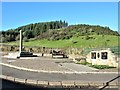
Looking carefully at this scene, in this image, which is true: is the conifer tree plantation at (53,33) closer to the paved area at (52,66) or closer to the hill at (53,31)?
the hill at (53,31)

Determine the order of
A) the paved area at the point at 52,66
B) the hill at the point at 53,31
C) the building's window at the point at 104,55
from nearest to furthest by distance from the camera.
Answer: the paved area at the point at 52,66 → the building's window at the point at 104,55 → the hill at the point at 53,31

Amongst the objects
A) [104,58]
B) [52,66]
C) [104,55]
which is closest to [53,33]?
[104,55]

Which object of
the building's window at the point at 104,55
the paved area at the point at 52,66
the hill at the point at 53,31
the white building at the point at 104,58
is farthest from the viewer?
the hill at the point at 53,31

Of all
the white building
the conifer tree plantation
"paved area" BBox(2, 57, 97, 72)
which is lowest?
"paved area" BBox(2, 57, 97, 72)

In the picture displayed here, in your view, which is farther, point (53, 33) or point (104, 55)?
point (53, 33)

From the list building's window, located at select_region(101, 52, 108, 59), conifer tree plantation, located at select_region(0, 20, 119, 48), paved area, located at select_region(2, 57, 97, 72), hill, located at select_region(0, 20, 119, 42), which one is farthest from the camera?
hill, located at select_region(0, 20, 119, 42)

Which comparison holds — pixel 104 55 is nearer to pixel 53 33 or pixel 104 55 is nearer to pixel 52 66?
pixel 52 66

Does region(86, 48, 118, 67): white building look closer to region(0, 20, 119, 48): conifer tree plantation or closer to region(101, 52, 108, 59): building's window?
region(101, 52, 108, 59): building's window

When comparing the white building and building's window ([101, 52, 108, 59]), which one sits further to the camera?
building's window ([101, 52, 108, 59])

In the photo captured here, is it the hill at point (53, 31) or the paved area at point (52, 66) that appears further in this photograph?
the hill at point (53, 31)

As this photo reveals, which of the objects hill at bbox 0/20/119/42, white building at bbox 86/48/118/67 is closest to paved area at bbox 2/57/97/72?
white building at bbox 86/48/118/67

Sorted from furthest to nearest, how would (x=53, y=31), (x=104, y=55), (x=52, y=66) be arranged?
(x=53, y=31)
(x=104, y=55)
(x=52, y=66)

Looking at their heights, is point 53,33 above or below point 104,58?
above

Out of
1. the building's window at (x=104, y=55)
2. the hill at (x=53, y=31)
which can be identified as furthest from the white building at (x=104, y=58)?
the hill at (x=53, y=31)
